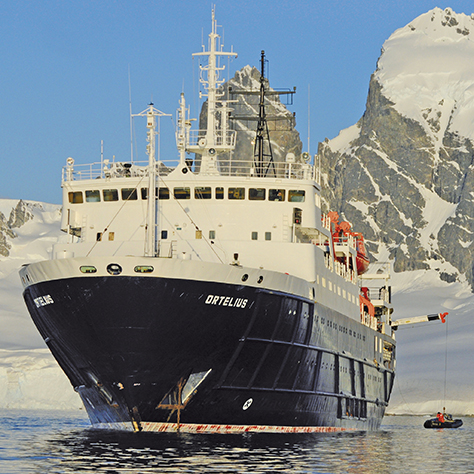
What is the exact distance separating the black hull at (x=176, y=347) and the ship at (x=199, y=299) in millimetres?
44

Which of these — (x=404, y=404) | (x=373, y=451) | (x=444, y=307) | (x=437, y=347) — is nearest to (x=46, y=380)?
(x=404, y=404)

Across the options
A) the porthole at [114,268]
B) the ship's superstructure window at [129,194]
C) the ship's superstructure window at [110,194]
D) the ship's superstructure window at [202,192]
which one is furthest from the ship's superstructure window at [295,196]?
the porthole at [114,268]

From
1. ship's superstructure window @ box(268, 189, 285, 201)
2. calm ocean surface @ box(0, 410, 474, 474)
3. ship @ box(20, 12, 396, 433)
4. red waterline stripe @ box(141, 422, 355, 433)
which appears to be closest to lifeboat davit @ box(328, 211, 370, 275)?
ship @ box(20, 12, 396, 433)

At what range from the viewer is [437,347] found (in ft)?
493

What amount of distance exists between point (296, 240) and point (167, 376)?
8.66m

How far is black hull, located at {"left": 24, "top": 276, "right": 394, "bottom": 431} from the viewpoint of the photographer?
1078 inches

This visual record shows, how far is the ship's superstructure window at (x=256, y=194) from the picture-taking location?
3341 cm

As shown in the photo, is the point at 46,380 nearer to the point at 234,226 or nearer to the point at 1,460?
the point at 234,226

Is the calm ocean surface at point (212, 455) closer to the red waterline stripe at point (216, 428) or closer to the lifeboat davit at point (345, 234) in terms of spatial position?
the red waterline stripe at point (216, 428)

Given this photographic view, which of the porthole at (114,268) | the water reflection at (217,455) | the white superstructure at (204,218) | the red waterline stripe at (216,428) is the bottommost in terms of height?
the water reflection at (217,455)

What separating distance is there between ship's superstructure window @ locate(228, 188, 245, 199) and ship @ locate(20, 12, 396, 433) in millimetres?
36

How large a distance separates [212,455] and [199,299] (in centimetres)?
506

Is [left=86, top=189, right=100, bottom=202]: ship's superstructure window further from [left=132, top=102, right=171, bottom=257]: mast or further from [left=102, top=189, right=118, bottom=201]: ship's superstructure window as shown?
[left=132, top=102, right=171, bottom=257]: mast

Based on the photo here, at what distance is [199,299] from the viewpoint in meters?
27.7
